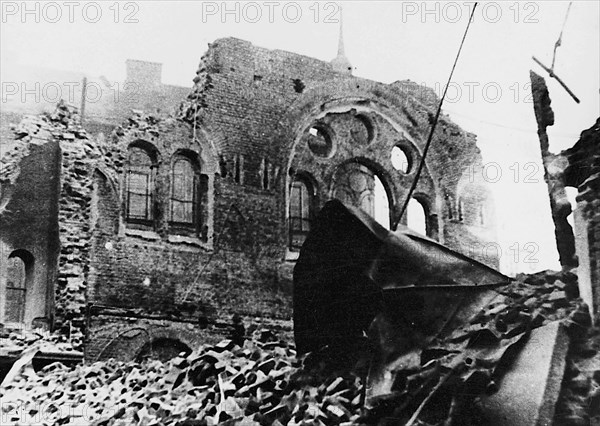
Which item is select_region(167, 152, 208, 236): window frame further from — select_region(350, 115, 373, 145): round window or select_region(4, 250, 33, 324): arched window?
select_region(4, 250, 33, 324): arched window

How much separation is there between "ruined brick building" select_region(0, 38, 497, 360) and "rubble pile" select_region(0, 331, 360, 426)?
2.41 m

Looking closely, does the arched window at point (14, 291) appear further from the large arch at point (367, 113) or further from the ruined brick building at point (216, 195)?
the large arch at point (367, 113)

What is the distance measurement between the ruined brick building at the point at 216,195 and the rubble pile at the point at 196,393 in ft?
7.91

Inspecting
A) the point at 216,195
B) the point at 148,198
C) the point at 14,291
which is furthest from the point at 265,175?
the point at 14,291

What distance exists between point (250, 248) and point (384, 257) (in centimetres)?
706

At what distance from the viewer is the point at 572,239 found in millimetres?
8383

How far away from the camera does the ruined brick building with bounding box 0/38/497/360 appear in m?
13.7

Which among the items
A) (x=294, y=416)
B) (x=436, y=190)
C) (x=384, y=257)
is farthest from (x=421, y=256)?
(x=436, y=190)

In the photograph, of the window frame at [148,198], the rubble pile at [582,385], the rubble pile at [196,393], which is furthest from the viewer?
the window frame at [148,198]

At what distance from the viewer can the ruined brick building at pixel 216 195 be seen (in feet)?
45.0

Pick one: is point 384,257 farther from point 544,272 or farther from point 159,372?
point 159,372

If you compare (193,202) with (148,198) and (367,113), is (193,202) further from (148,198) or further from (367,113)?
(367,113)

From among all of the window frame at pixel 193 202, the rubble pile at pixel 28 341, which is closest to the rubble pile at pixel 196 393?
the rubble pile at pixel 28 341

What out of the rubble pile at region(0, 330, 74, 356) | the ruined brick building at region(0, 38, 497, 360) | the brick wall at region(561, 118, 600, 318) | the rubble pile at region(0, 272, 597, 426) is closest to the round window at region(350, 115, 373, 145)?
the ruined brick building at region(0, 38, 497, 360)
